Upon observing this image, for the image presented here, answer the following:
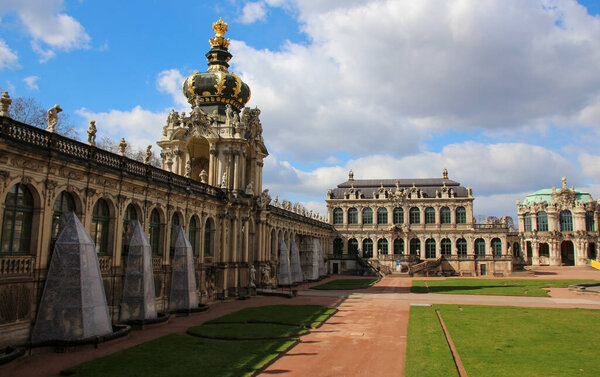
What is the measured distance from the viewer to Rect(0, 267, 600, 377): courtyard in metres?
17.0

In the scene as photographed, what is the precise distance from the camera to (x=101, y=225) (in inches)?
982

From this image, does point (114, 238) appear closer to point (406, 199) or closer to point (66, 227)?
point (66, 227)

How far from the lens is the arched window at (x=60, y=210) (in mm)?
21250

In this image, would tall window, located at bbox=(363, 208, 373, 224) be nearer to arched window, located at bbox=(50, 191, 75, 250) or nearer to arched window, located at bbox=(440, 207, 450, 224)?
arched window, located at bbox=(440, 207, 450, 224)

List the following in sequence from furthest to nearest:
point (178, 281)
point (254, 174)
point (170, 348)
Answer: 1. point (254, 174)
2. point (178, 281)
3. point (170, 348)

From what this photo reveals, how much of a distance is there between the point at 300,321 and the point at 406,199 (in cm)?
7312

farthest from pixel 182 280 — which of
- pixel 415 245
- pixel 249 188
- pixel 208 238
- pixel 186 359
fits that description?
pixel 415 245

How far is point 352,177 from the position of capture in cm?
10800

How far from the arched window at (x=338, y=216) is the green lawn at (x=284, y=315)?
65.3 m

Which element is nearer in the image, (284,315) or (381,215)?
(284,315)

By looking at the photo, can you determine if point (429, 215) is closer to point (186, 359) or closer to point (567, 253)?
point (567, 253)

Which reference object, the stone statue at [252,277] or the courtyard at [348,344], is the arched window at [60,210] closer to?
the courtyard at [348,344]

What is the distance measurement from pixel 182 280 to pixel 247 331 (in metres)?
7.61

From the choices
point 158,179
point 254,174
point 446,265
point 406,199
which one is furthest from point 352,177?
point 158,179
